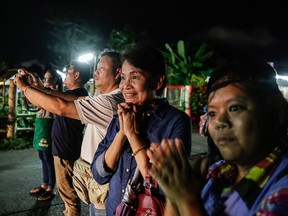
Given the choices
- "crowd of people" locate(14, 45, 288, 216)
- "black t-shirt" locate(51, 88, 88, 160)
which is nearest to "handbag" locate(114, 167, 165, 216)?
"crowd of people" locate(14, 45, 288, 216)

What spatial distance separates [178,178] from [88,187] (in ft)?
5.87

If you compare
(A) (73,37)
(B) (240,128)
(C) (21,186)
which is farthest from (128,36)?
(B) (240,128)

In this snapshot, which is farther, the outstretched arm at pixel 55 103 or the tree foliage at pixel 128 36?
the tree foliage at pixel 128 36

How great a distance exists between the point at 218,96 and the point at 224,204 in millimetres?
443

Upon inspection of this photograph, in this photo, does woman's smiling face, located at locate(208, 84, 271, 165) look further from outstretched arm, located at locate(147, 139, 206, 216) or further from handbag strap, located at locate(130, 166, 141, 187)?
handbag strap, located at locate(130, 166, 141, 187)

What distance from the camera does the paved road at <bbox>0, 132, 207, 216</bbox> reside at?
424 cm

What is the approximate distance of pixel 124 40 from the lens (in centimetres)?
2625

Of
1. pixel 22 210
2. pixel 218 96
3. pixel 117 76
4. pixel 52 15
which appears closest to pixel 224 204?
pixel 218 96

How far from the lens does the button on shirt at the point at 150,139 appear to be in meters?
1.87

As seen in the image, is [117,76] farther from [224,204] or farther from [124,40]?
[124,40]

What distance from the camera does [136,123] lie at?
6.05 ft

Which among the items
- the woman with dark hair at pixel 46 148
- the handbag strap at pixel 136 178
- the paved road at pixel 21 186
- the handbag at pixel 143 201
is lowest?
the paved road at pixel 21 186

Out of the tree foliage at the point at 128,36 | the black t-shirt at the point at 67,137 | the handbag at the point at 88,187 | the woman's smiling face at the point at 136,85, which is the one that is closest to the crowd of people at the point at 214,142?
the woman's smiling face at the point at 136,85

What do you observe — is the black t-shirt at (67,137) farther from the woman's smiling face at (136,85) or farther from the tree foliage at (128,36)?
the tree foliage at (128,36)
